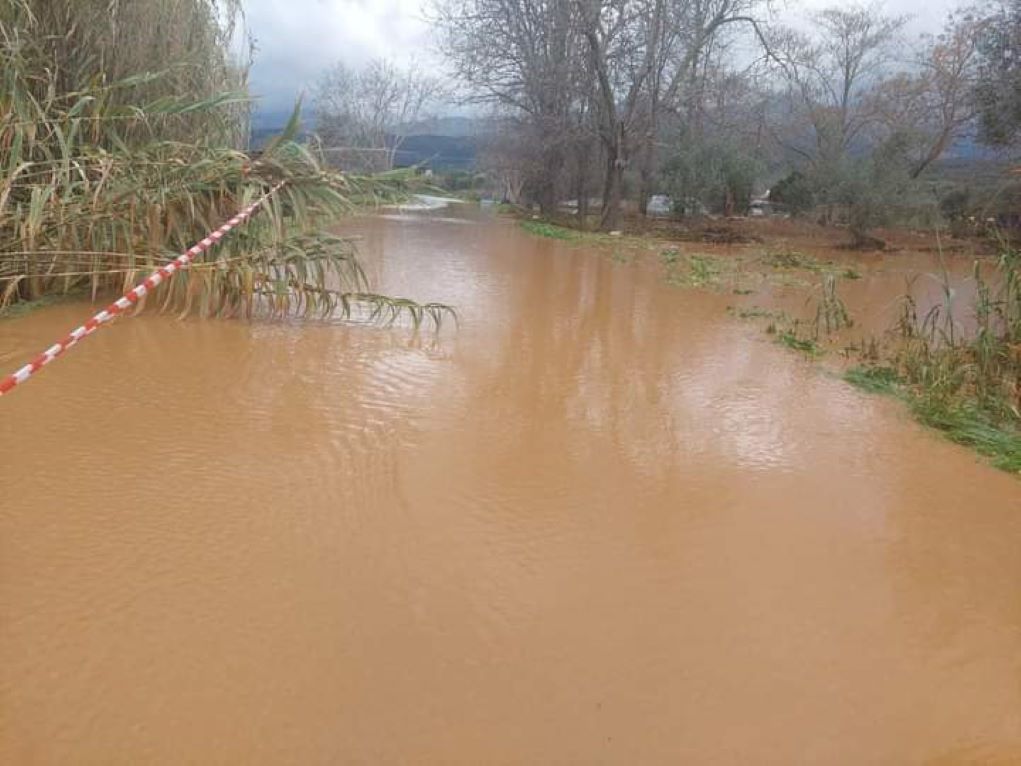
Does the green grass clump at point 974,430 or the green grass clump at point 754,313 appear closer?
the green grass clump at point 974,430

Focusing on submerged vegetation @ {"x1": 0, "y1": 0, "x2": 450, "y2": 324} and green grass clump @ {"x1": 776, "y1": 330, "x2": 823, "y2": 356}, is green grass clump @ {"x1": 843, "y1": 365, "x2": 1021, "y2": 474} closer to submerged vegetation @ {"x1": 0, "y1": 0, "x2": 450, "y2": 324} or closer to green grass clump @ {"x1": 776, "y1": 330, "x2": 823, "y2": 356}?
green grass clump @ {"x1": 776, "y1": 330, "x2": 823, "y2": 356}

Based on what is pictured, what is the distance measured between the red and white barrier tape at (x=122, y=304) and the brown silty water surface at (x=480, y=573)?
0.43 meters

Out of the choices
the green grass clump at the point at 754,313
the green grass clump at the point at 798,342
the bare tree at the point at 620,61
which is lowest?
the green grass clump at the point at 798,342

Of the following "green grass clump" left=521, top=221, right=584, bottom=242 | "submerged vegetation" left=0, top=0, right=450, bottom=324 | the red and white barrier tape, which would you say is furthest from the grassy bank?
"green grass clump" left=521, top=221, right=584, bottom=242

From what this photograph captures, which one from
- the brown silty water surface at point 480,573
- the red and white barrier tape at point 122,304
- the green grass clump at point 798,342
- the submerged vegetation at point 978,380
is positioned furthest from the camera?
the green grass clump at point 798,342

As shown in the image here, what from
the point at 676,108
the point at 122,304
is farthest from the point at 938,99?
the point at 122,304

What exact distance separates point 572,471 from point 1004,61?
20759 mm

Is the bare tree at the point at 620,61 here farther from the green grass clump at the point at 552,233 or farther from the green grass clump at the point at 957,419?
the green grass clump at the point at 957,419

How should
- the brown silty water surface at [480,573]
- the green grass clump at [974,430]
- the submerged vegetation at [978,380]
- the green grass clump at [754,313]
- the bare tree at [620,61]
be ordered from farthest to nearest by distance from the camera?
the bare tree at [620,61]
the green grass clump at [754,313]
the submerged vegetation at [978,380]
the green grass clump at [974,430]
the brown silty water surface at [480,573]

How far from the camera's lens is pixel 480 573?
2.83m

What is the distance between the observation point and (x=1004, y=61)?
1869 centimetres

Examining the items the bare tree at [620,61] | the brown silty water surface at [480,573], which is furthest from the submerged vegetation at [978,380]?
the bare tree at [620,61]

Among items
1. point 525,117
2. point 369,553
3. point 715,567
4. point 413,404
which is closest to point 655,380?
point 413,404

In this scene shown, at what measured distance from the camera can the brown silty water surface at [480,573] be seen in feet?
6.87
